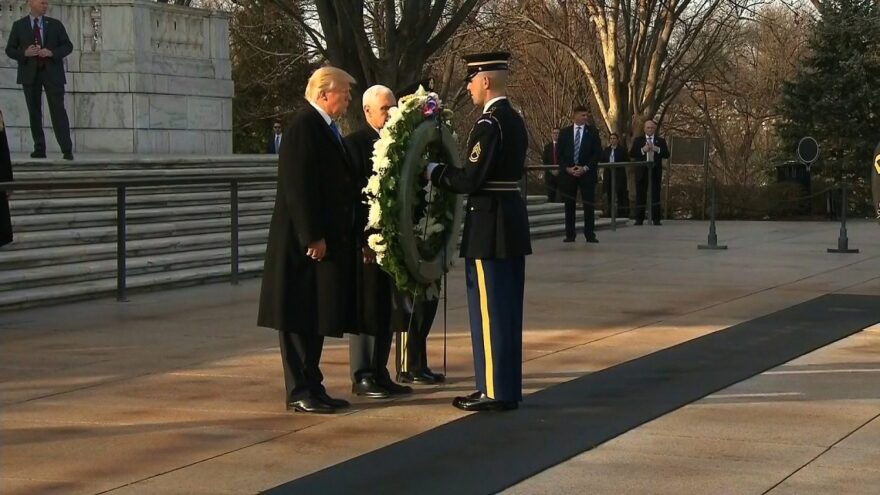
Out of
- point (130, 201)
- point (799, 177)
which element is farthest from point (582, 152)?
point (799, 177)

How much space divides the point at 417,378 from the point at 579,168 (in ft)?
40.7

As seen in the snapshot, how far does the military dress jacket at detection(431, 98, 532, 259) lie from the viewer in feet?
26.0

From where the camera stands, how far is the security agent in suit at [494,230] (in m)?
7.95

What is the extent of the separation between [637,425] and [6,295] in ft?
22.6

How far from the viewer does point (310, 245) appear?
313 inches

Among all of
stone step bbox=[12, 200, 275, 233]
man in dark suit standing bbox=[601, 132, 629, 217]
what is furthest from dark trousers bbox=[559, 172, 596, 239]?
stone step bbox=[12, 200, 275, 233]

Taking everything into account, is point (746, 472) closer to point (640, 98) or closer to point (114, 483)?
point (114, 483)

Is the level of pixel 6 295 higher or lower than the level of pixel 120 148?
lower

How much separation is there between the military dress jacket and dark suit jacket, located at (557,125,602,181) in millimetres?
13387

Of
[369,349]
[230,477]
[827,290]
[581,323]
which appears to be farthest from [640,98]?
[230,477]

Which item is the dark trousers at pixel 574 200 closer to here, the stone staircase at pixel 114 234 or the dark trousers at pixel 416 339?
the stone staircase at pixel 114 234

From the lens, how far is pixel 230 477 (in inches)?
260

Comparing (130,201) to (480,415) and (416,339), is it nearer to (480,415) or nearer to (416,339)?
(416,339)

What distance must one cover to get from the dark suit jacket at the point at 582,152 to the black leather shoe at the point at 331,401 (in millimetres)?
13387
